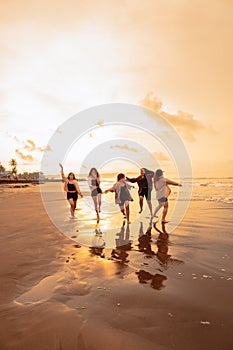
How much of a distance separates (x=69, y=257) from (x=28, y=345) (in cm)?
307

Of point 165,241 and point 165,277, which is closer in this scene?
point 165,277

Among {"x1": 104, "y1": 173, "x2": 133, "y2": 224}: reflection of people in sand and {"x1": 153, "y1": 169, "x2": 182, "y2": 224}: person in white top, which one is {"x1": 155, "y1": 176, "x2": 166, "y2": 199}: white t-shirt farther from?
{"x1": 104, "y1": 173, "x2": 133, "y2": 224}: reflection of people in sand

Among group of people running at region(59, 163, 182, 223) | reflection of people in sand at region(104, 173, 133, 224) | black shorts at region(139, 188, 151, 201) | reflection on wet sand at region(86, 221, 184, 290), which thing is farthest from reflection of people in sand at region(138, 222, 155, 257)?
black shorts at region(139, 188, 151, 201)

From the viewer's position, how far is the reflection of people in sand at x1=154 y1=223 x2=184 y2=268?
17.0 ft

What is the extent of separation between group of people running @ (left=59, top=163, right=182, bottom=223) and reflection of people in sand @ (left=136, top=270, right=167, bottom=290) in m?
5.94

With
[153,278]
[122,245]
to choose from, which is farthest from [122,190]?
[153,278]

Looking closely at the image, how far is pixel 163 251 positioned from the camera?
19.8 ft

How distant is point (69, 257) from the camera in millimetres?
5625

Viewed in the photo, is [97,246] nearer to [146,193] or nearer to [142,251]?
[142,251]

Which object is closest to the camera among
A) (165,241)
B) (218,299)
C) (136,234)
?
(218,299)

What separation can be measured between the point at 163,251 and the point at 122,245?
127cm

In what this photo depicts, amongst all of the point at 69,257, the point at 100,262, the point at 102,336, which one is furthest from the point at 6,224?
the point at 102,336

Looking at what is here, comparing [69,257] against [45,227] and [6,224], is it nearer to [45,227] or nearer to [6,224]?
[45,227]

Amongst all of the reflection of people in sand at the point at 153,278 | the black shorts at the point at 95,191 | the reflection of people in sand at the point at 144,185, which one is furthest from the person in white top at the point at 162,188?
the reflection of people in sand at the point at 153,278
